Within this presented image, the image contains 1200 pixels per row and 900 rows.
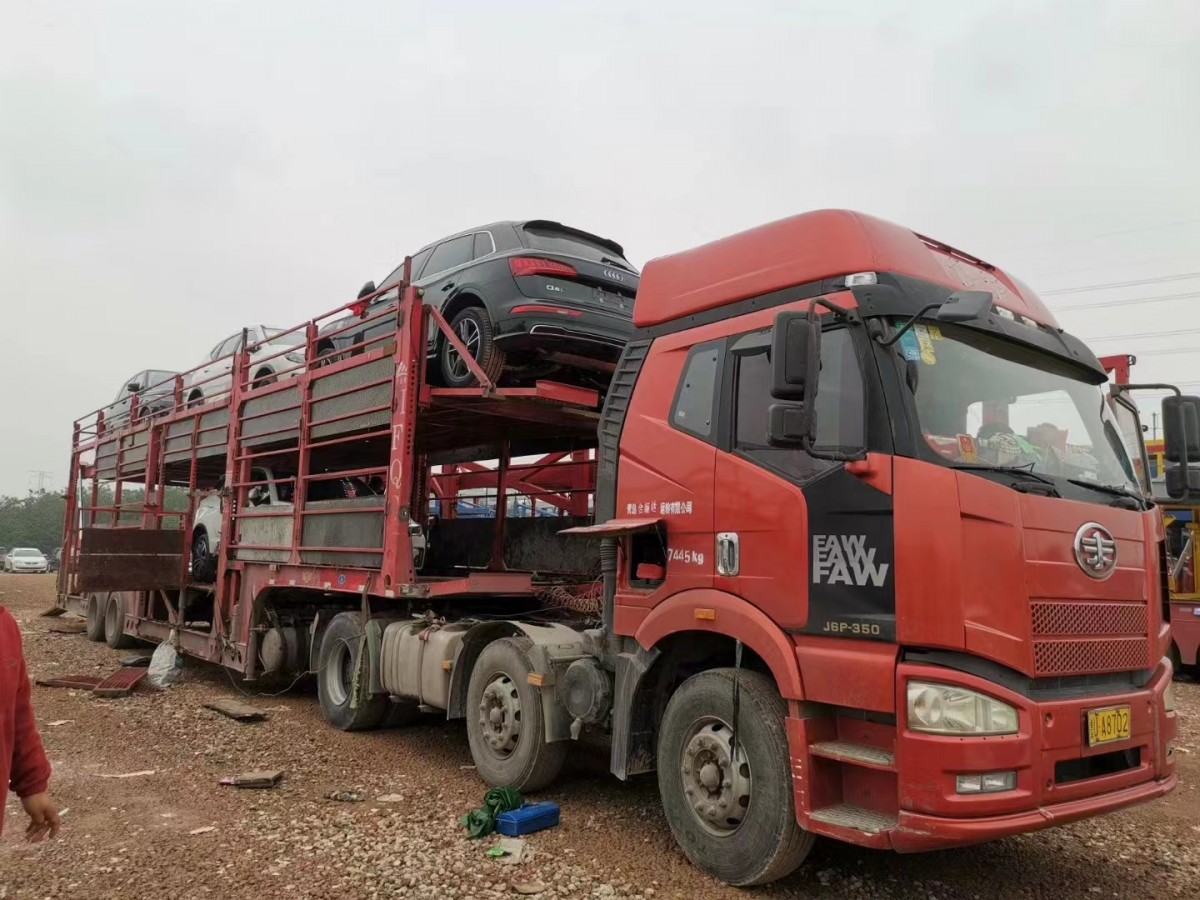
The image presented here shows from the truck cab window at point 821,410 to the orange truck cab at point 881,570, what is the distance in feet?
0.03

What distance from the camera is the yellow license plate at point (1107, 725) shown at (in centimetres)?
329

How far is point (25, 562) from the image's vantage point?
39.0 m

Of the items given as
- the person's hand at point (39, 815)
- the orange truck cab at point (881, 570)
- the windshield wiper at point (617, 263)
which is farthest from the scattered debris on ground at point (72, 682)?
the person's hand at point (39, 815)

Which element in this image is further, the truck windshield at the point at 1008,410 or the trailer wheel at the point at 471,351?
the trailer wheel at the point at 471,351

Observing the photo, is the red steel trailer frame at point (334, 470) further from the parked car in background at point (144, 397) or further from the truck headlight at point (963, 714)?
the truck headlight at point (963, 714)

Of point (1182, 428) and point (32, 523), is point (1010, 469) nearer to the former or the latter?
point (1182, 428)

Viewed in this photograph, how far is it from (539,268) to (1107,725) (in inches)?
171

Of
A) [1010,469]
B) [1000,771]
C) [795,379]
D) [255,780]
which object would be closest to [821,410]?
[795,379]

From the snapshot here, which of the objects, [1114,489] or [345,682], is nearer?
[1114,489]

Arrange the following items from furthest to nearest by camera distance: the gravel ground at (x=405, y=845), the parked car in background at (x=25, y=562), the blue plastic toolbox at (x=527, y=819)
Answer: the parked car in background at (x=25, y=562), the blue plastic toolbox at (x=527, y=819), the gravel ground at (x=405, y=845)

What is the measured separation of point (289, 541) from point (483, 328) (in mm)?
2958

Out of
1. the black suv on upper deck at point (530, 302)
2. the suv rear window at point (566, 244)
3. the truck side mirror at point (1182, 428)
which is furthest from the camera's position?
the suv rear window at point (566, 244)

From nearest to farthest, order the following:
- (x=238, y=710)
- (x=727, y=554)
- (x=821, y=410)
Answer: (x=821, y=410), (x=727, y=554), (x=238, y=710)

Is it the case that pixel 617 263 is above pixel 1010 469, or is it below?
above
